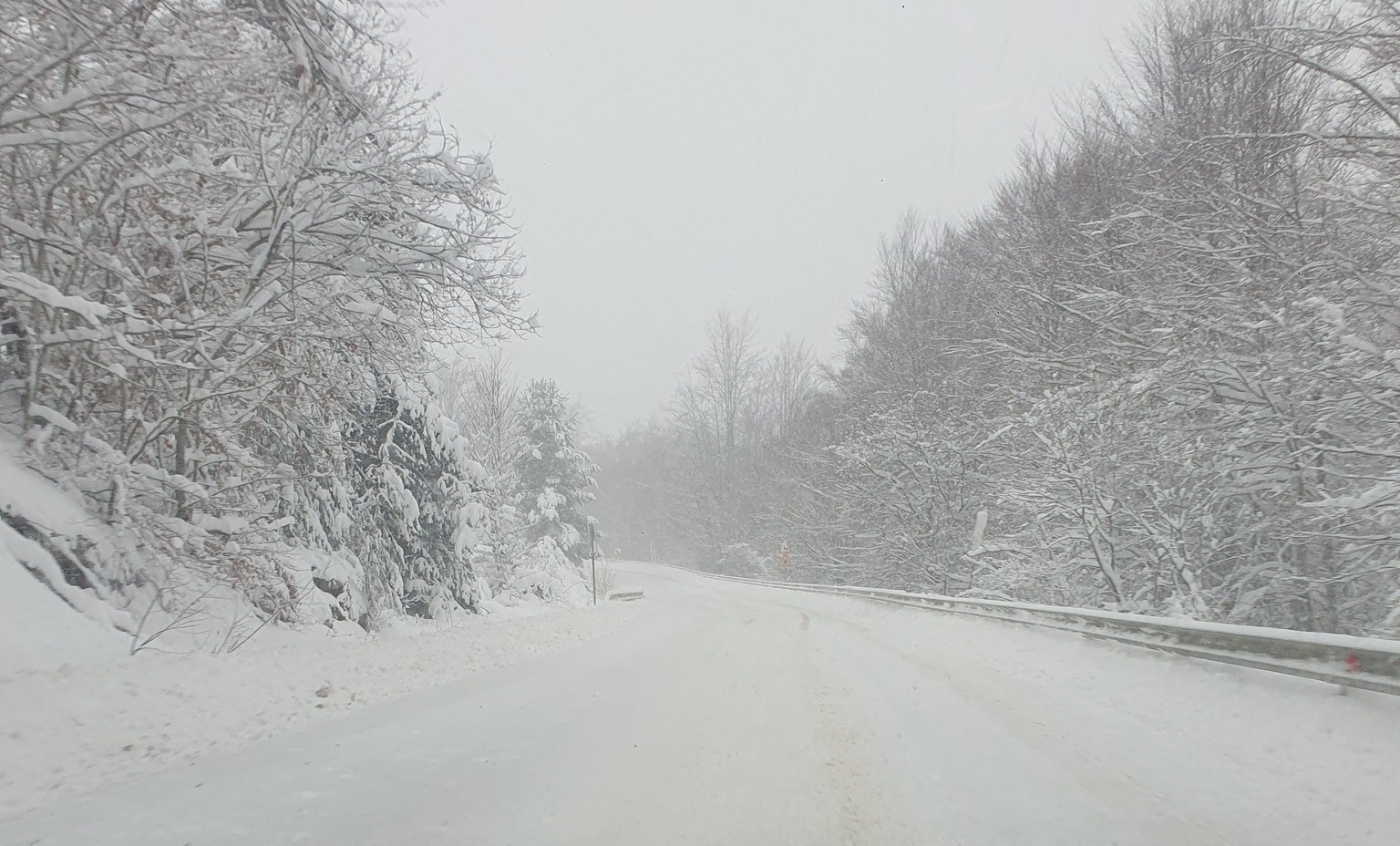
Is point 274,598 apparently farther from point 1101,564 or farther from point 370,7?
point 1101,564

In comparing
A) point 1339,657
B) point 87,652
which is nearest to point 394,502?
point 87,652

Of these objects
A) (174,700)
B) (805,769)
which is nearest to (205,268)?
(174,700)

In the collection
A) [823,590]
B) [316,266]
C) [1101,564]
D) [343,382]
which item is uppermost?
[316,266]

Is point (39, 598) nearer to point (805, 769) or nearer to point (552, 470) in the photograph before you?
point (805, 769)

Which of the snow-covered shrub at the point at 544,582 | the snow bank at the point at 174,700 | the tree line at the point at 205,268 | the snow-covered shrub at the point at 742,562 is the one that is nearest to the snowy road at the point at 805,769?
the snow bank at the point at 174,700

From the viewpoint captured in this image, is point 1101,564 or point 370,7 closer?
point 370,7

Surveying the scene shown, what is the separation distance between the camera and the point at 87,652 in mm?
6184

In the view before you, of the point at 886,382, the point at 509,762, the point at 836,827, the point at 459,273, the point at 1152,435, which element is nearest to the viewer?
the point at 836,827

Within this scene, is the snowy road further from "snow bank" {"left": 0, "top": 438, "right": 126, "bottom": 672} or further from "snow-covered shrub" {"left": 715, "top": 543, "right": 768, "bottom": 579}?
"snow-covered shrub" {"left": 715, "top": 543, "right": 768, "bottom": 579}

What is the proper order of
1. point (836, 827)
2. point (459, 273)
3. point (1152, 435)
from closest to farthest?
point (836, 827)
point (459, 273)
point (1152, 435)

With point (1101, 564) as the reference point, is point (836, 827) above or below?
below

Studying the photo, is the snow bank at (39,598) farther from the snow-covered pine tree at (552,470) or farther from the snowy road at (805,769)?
the snow-covered pine tree at (552,470)

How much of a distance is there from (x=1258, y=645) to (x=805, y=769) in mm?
4290

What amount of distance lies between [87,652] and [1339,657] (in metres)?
9.93
